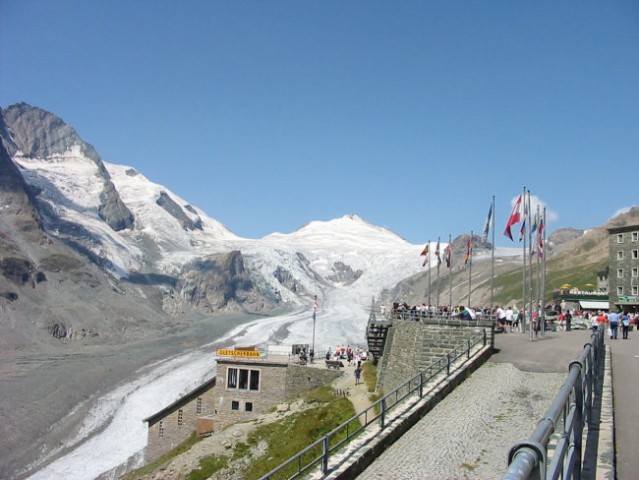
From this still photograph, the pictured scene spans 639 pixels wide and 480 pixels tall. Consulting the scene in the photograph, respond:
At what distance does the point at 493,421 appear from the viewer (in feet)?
60.0

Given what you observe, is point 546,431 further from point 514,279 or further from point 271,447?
point 514,279

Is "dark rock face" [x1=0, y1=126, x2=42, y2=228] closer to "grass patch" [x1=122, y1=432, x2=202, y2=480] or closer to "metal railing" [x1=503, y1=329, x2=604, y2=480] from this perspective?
"grass patch" [x1=122, y1=432, x2=202, y2=480]

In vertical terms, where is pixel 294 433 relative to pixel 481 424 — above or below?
below

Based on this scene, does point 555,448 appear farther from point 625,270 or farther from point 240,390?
point 625,270

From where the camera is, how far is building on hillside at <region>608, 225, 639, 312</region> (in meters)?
74.5

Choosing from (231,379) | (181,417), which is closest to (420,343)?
(231,379)

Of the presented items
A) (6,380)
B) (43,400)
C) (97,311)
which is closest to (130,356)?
(6,380)

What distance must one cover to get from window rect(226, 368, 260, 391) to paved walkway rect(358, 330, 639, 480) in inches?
1019

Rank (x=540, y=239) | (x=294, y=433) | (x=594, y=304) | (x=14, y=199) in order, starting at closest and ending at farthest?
1. (x=294, y=433)
2. (x=540, y=239)
3. (x=594, y=304)
4. (x=14, y=199)

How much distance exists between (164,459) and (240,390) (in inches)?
310

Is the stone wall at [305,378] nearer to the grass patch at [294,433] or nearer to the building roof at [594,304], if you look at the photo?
the grass patch at [294,433]

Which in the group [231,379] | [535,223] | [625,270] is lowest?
[231,379]

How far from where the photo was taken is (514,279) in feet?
523

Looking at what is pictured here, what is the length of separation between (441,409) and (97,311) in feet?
508
